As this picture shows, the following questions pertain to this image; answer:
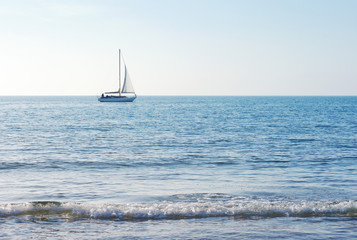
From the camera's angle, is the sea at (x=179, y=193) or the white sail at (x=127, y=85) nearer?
the sea at (x=179, y=193)

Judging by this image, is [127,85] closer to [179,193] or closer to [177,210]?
[179,193]

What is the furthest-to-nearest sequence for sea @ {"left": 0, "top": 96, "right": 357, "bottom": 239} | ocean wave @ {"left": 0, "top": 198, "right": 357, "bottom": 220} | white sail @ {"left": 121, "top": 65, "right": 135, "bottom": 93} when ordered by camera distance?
white sail @ {"left": 121, "top": 65, "right": 135, "bottom": 93}, ocean wave @ {"left": 0, "top": 198, "right": 357, "bottom": 220}, sea @ {"left": 0, "top": 96, "right": 357, "bottom": 239}

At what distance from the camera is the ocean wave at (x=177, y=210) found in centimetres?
1222

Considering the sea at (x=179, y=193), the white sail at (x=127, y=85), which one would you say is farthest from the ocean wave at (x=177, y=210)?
the white sail at (x=127, y=85)

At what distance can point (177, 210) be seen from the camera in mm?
12516

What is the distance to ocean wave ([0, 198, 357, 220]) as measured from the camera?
12220mm

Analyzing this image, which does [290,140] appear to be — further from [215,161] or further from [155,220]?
[155,220]

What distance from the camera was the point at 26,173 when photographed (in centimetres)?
1992

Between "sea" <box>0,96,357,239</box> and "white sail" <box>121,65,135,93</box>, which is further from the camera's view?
"white sail" <box>121,65,135,93</box>

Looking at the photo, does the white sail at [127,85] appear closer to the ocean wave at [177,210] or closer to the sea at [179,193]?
the sea at [179,193]

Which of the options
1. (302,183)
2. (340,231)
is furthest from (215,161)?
(340,231)

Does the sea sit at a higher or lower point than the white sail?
lower

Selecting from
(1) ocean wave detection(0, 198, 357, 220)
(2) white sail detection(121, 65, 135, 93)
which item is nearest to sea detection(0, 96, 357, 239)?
(1) ocean wave detection(0, 198, 357, 220)

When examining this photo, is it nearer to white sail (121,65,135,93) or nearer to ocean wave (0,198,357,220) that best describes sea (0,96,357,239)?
ocean wave (0,198,357,220)
